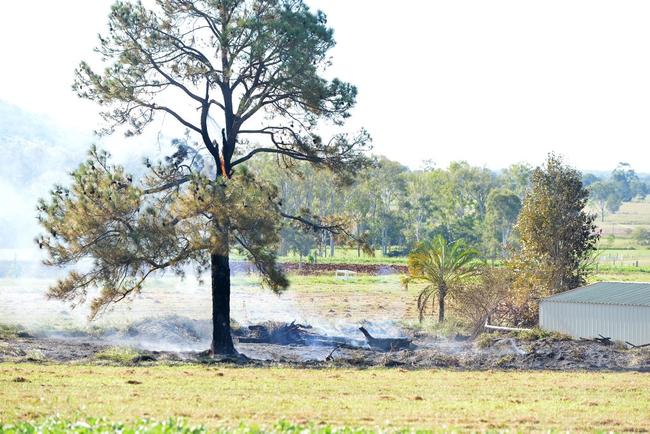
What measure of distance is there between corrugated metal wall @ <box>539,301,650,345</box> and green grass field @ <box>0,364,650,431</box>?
20.1ft

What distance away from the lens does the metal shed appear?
103ft

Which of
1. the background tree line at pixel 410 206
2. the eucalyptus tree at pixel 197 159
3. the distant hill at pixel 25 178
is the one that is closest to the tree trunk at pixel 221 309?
the eucalyptus tree at pixel 197 159

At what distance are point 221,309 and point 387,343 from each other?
5968 millimetres

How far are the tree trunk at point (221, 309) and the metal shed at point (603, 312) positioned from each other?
36.9 ft

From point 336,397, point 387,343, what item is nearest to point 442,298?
point 387,343

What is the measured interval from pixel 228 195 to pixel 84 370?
19.7 ft

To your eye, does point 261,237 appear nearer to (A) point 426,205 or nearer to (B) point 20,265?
(B) point 20,265

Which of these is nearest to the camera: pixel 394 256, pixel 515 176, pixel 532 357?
pixel 532 357

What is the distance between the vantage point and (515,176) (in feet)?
481

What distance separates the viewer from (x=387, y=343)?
32750mm

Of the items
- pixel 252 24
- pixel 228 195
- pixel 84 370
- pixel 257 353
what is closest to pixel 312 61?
pixel 252 24

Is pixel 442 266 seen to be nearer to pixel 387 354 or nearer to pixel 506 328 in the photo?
pixel 506 328

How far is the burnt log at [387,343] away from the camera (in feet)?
106

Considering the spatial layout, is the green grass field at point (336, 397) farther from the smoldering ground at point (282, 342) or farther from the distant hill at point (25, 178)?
the distant hill at point (25, 178)
